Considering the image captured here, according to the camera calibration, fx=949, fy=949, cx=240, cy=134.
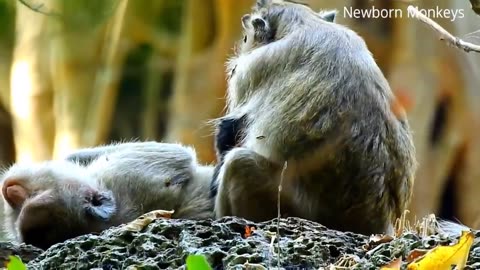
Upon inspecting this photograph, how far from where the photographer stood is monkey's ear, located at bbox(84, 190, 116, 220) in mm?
3721

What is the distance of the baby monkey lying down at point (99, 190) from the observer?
11.4 ft

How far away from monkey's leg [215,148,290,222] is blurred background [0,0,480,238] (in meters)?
4.21

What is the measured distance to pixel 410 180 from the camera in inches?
164

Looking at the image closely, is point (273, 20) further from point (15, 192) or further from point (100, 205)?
point (15, 192)

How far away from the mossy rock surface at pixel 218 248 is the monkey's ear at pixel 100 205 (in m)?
0.70

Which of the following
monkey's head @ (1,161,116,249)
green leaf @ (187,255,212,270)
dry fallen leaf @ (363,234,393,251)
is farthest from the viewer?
monkey's head @ (1,161,116,249)

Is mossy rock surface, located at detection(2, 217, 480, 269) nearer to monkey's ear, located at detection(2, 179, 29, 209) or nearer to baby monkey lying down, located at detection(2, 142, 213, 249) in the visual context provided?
baby monkey lying down, located at detection(2, 142, 213, 249)

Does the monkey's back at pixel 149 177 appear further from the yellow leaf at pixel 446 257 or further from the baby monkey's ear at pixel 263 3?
the yellow leaf at pixel 446 257

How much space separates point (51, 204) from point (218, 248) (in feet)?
3.10

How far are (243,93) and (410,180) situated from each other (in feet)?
2.81

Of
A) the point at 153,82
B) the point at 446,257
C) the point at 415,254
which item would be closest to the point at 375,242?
the point at 415,254

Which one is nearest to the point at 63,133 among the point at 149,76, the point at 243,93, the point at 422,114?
the point at 149,76

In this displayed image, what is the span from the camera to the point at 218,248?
279 cm

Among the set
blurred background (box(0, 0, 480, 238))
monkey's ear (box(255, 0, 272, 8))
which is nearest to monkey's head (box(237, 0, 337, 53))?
monkey's ear (box(255, 0, 272, 8))
